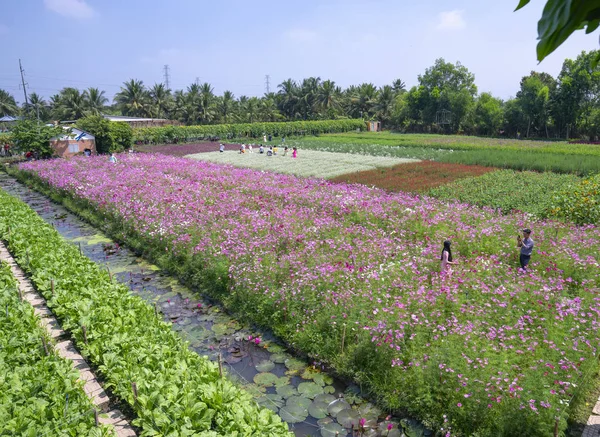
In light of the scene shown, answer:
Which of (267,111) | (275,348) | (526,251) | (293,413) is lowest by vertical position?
(293,413)

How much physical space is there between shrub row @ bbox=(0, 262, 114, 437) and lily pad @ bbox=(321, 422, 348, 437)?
2947 mm

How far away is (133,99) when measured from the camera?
186ft

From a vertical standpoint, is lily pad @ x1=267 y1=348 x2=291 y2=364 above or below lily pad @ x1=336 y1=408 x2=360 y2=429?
above

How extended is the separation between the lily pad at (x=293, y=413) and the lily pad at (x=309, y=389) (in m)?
0.31

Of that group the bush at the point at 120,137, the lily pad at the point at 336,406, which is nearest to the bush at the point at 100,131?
the bush at the point at 120,137

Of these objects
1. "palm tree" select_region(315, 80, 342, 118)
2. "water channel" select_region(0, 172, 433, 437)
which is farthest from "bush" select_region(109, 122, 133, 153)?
"palm tree" select_region(315, 80, 342, 118)

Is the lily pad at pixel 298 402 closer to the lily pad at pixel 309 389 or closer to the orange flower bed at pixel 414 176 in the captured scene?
the lily pad at pixel 309 389

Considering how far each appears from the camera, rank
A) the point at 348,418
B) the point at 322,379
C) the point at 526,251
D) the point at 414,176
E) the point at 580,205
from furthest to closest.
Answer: the point at 414,176 < the point at 580,205 < the point at 526,251 < the point at 322,379 < the point at 348,418

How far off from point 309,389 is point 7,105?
72.5m

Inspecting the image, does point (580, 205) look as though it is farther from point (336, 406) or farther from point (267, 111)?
point (267, 111)

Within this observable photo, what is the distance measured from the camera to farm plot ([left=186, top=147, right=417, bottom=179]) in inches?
1010

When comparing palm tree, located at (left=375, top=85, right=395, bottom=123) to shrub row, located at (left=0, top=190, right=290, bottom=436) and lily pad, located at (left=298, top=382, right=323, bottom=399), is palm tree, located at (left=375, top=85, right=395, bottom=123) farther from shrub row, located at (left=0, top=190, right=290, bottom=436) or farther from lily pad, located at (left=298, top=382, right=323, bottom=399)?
lily pad, located at (left=298, top=382, right=323, bottom=399)

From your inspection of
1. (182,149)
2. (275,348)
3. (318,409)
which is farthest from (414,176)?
(182,149)

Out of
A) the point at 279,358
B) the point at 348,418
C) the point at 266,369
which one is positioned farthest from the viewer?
the point at 279,358
